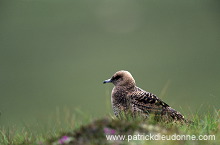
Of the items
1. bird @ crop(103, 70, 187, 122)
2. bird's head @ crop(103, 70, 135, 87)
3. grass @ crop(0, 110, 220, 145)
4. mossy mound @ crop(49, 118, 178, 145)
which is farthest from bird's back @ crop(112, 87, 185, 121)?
mossy mound @ crop(49, 118, 178, 145)

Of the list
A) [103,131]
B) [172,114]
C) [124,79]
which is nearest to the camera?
[103,131]

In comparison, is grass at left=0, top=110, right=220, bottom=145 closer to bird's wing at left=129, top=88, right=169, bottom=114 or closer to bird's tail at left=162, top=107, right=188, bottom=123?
bird's tail at left=162, top=107, right=188, bottom=123

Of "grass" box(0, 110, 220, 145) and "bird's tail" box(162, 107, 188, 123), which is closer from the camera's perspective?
"grass" box(0, 110, 220, 145)

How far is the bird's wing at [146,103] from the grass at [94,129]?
0.86 m

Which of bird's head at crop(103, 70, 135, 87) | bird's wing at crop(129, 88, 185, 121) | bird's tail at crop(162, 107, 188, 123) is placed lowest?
bird's tail at crop(162, 107, 188, 123)

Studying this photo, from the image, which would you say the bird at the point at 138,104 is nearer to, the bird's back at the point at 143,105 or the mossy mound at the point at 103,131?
the bird's back at the point at 143,105

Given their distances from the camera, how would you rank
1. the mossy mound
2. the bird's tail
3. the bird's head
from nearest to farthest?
the mossy mound
the bird's tail
the bird's head

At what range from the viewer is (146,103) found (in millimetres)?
7598

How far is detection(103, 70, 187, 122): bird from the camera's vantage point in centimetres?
745

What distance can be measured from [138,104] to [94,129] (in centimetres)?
232

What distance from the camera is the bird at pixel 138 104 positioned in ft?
24.4

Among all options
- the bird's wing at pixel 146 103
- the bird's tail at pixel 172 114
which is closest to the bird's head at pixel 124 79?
the bird's wing at pixel 146 103

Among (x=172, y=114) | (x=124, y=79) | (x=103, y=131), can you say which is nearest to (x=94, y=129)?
(x=103, y=131)

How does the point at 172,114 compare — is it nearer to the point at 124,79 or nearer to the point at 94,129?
the point at 124,79
